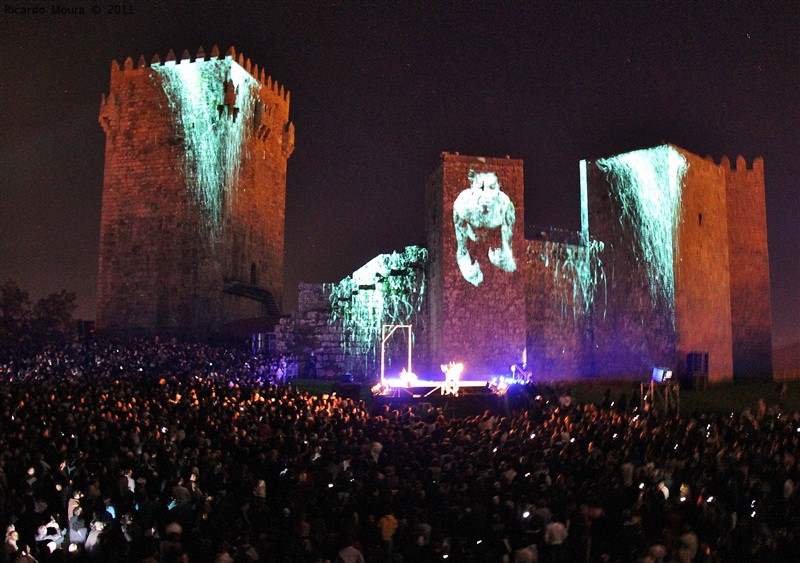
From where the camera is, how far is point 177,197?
89.8 ft

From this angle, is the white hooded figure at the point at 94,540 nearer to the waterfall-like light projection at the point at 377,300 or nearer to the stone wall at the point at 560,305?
the waterfall-like light projection at the point at 377,300

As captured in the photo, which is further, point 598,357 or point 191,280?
point 191,280

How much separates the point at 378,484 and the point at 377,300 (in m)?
15.3

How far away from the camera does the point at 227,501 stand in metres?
7.93

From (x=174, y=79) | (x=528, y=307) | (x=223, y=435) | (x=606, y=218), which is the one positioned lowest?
(x=223, y=435)

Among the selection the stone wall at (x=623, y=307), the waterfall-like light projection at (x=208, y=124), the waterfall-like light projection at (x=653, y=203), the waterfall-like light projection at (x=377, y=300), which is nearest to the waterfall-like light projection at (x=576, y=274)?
the stone wall at (x=623, y=307)

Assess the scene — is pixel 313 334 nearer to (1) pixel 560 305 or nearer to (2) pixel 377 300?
(2) pixel 377 300

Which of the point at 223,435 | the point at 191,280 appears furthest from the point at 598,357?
the point at 223,435

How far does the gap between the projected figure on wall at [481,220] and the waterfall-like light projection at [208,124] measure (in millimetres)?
9534

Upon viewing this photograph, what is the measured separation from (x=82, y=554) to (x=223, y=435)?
3.67 metres

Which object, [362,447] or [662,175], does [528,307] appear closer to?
[662,175]

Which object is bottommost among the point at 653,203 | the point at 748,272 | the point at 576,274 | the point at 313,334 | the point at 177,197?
the point at 313,334

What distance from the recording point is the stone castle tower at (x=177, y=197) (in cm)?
2706

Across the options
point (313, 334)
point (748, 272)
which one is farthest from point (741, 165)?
point (313, 334)
